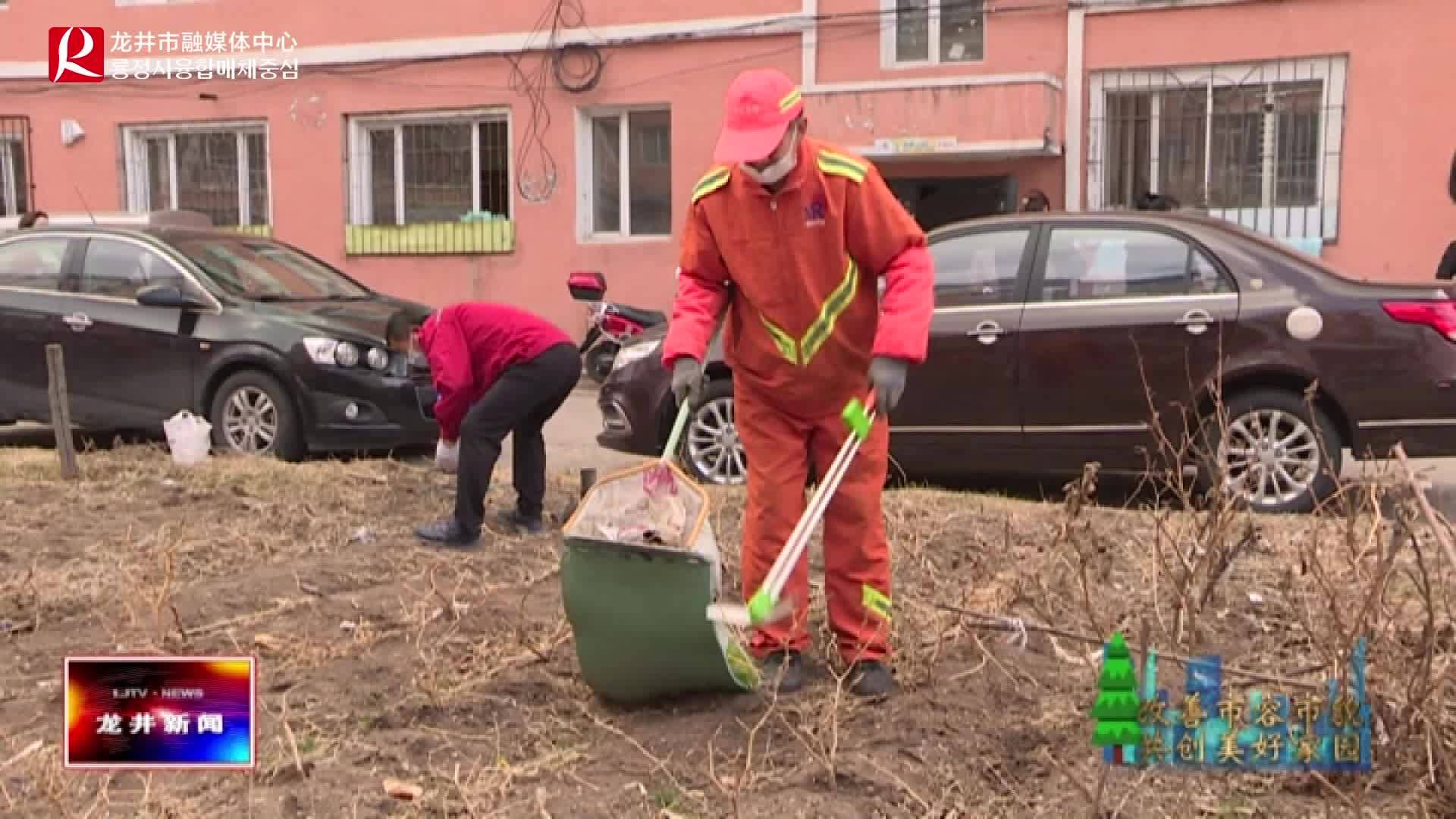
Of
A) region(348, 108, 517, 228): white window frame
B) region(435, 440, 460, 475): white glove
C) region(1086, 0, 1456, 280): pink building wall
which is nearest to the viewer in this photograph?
region(435, 440, 460, 475): white glove

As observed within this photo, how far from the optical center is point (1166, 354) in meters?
6.66

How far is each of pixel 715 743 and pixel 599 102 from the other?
464 inches

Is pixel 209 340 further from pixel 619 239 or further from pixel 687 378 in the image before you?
pixel 619 239

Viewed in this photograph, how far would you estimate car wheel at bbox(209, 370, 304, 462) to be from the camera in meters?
7.93

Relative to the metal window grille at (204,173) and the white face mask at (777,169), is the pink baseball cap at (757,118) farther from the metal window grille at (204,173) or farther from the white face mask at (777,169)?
the metal window grille at (204,173)

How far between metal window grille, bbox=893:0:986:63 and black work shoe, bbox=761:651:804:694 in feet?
32.5

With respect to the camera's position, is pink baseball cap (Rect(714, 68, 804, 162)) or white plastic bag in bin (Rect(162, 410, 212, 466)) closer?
pink baseball cap (Rect(714, 68, 804, 162))

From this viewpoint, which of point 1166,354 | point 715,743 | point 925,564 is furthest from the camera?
point 1166,354

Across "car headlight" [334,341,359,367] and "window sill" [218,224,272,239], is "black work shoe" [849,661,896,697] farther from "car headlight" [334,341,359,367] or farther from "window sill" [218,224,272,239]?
"window sill" [218,224,272,239]

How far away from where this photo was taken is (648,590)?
342cm

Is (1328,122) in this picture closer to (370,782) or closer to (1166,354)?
(1166,354)

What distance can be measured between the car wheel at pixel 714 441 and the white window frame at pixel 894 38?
653 cm

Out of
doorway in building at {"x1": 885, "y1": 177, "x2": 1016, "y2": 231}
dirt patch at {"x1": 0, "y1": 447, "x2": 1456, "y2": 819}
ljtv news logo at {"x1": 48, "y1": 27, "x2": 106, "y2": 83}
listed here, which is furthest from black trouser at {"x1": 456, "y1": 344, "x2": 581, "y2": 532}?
ljtv news logo at {"x1": 48, "y1": 27, "x2": 106, "y2": 83}

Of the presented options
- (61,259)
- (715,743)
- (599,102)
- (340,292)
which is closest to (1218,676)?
(715,743)
